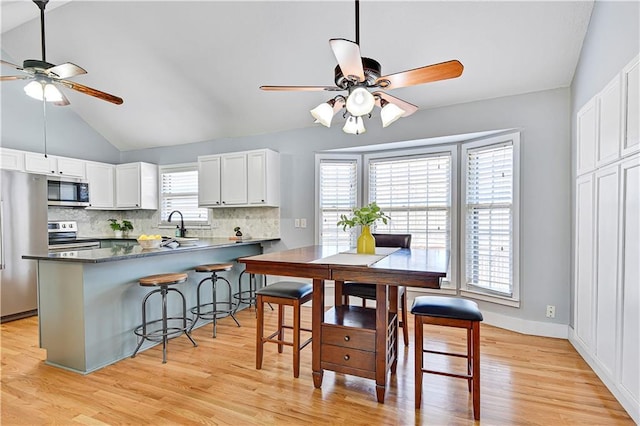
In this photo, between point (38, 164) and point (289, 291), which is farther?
point (38, 164)

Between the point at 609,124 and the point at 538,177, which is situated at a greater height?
the point at 609,124

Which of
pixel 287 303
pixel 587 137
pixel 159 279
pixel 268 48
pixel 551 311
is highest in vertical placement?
pixel 268 48

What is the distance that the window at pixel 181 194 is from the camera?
5.42 metres

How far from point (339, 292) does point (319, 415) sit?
42.1 inches

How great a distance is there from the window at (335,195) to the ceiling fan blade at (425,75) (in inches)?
94.6

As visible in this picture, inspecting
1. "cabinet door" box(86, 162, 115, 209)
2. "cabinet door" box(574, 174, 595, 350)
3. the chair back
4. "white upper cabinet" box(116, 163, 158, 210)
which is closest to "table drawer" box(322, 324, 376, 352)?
the chair back

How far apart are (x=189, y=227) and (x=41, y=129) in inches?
103

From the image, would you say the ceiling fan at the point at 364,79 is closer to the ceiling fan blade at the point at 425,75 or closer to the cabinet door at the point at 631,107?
the ceiling fan blade at the point at 425,75

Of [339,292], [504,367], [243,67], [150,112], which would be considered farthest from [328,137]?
[504,367]

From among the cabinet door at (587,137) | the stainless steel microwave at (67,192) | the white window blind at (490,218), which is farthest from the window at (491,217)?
the stainless steel microwave at (67,192)

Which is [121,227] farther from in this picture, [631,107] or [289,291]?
[631,107]

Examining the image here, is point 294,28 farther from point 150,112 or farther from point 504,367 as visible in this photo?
point 504,367

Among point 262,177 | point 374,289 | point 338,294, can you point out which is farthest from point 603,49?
point 262,177

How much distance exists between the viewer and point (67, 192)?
4.93 m
